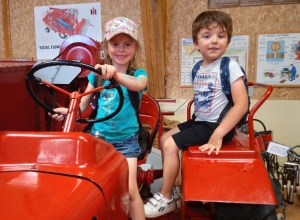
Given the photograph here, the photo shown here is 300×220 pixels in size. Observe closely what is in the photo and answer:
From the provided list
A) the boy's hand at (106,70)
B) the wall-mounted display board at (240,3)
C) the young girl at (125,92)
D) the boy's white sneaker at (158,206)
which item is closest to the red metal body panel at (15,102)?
the young girl at (125,92)

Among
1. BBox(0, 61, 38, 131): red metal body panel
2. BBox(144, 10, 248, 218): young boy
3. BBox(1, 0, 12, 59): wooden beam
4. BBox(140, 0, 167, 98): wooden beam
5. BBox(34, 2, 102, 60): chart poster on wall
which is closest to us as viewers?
BBox(144, 10, 248, 218): young boy

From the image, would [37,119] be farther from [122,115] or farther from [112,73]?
[112,73]

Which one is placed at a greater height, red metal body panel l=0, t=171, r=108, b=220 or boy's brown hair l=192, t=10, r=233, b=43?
boy's brown hair l=192, t=10, r=233, b=43

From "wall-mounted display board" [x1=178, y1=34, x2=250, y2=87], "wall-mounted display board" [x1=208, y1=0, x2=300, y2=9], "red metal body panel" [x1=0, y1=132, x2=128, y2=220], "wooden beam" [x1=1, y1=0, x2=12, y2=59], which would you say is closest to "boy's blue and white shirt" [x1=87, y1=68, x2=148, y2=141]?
"red metal body panel" [x1=0, y1=132, x2=128, y2=220]

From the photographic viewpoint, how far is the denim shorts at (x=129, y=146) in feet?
5.04

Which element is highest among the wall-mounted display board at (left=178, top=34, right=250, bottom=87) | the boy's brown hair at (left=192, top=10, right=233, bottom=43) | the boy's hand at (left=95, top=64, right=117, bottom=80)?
the boy's brown hair at (left=192, top=10, right=233, bottom=43)

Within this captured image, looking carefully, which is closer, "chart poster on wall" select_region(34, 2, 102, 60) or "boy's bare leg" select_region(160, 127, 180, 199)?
"boy's bare leg" select_region(160, 127, 180, 199)

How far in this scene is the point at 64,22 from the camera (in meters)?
3.17

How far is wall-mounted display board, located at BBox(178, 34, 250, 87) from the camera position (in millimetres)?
2820

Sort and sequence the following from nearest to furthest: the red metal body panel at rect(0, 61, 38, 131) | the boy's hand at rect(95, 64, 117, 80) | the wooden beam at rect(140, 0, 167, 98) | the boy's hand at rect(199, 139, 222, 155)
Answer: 1. the boy's hand at rect(95, 64, 117, 80)
2. the boy's hand at rect(199, 139, 222, 155)
3. the red metal body panel at rect(0, 61, 38, 131)
4. the wooden beam at rect(140, 0, 167, 98)

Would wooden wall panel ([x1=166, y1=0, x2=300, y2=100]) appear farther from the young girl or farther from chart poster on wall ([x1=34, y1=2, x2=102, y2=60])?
the young girl

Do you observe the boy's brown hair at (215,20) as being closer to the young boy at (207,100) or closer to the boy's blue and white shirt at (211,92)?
the young boy at (207,100)

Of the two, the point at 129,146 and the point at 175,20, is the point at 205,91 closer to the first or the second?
the point at 129,146

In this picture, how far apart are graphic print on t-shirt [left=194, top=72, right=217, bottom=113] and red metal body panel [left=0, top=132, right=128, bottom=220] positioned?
668 mm
